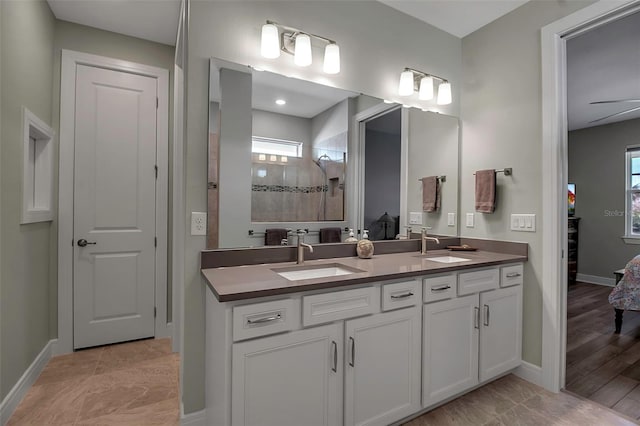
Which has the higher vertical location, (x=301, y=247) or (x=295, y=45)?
(x=295, y=45)

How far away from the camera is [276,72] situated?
6.48ft

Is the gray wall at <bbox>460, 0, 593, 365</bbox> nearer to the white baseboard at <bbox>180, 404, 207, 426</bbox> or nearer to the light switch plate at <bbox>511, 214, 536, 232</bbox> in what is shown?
the light switch plate at <bbox>511, 214, 536, 232</bbox>

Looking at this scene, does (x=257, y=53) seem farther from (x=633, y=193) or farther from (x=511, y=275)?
(x=633, y=193)

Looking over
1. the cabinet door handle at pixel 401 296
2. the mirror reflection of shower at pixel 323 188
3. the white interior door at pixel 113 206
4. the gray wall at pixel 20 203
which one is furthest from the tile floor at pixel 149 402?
the mirror reflection of shower at pixel 323 188

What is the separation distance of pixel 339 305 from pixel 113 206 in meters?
2.33

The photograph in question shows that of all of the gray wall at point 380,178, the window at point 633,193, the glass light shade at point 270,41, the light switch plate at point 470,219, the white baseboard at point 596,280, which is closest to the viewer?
the glass light shade at point 270,41

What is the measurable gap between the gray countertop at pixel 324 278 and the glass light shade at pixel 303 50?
1.26 meters

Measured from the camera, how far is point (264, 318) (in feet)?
4.33

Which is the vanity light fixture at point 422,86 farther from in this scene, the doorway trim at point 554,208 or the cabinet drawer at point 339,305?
the cabinet drawer at point 339,305

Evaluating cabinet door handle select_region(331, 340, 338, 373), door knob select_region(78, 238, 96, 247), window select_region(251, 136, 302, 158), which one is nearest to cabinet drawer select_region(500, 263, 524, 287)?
cabinet door handle select_region(331, 340, 338, 373)

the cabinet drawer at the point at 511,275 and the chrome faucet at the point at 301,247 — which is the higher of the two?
the chrome faucet at the point at 301,247

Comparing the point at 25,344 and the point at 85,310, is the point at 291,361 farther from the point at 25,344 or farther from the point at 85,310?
the point at 85,310

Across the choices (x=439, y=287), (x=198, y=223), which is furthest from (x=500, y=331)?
(x=198, y=223)

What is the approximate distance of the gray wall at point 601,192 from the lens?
5.02 metres
